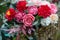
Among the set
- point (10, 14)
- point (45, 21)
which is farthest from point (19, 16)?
point (45, 21)

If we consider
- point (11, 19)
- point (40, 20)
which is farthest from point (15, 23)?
point (40, 20)

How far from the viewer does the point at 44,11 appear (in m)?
1.08

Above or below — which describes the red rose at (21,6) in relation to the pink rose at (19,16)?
above

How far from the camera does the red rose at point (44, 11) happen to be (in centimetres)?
108

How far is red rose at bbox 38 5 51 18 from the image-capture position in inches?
Result: 42.6

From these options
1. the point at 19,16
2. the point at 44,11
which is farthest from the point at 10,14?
the point at 44,11

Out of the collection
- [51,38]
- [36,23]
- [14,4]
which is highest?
[14,4]

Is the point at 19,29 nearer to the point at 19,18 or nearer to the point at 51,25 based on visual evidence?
the point at 19,18

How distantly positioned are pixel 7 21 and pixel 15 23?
49mm

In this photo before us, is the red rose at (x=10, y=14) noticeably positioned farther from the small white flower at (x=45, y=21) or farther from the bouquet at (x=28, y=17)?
the small white flower at (x=45, y=21)

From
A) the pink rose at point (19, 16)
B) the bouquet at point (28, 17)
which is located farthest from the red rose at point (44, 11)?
the pink rose at point (19, 16)

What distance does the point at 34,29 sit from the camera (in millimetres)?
1111

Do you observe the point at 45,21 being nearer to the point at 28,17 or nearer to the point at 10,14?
the point at 28,17

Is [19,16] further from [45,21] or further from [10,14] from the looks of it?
[45,21]
